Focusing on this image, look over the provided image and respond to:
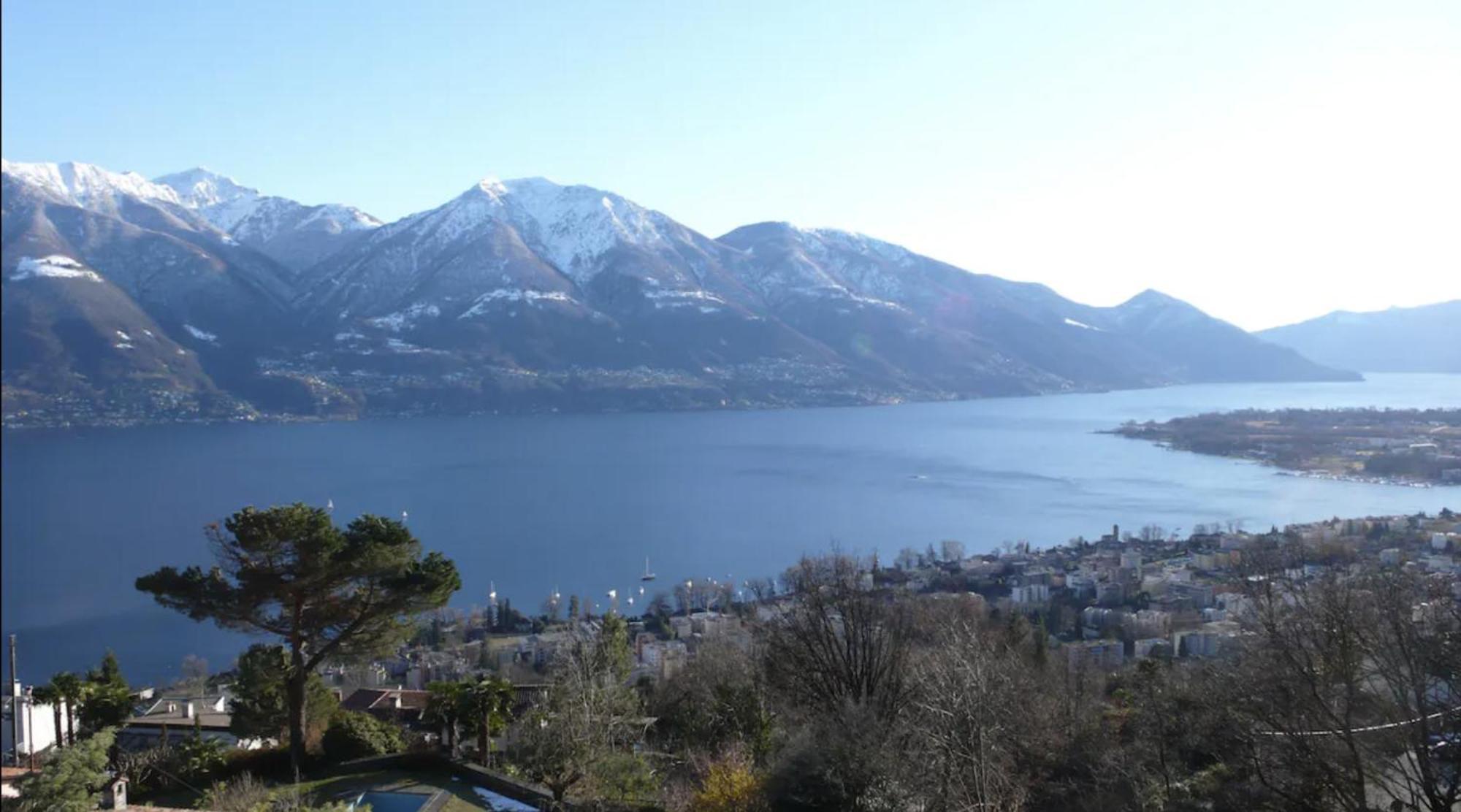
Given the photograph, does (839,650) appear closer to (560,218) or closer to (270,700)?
(270,700)

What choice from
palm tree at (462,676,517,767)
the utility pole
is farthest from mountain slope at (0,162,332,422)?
palm tree at (462,676,517,767)

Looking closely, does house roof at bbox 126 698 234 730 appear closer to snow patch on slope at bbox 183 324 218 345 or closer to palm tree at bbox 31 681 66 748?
palm tree at bbox 31 681 66 748

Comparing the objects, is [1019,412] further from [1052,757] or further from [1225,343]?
[1052,757]

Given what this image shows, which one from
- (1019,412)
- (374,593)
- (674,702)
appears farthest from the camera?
(1019,412)

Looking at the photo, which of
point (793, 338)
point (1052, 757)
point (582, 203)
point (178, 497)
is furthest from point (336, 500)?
point (582, 203)

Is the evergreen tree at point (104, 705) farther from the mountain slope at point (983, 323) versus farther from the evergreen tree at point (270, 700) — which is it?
→ the mountain slope at point (983, 323)
